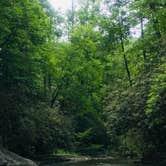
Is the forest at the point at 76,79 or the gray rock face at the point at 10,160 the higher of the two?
the forest at the point at 76,79

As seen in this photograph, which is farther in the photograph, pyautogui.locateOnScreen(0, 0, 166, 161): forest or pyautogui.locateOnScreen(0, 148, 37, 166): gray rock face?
pyautogui.locateOnScreen(0, 0, 166, 161): forest

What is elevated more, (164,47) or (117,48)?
(117,48)

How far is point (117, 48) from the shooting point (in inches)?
1508

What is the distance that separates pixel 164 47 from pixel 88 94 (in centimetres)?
2286

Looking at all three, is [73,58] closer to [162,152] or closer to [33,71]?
[33,71]

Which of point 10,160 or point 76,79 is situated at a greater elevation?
point 76,79

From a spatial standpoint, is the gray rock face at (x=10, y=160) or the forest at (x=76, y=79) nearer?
the gray rock face at (x=10, y=160)

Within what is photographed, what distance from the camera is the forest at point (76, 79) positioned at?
28094mm

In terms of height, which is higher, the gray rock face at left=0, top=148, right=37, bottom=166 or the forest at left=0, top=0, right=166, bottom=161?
the forest at left=0, top=0, right=166, bottom=161

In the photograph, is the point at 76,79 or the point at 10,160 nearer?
the point at 10,160

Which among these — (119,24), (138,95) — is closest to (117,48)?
(119,24)

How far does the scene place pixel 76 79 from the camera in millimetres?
46938

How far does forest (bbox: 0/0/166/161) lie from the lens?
28094 millimetres

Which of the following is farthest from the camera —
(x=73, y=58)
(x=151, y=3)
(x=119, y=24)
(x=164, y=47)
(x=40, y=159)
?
(x=73, y=58)
